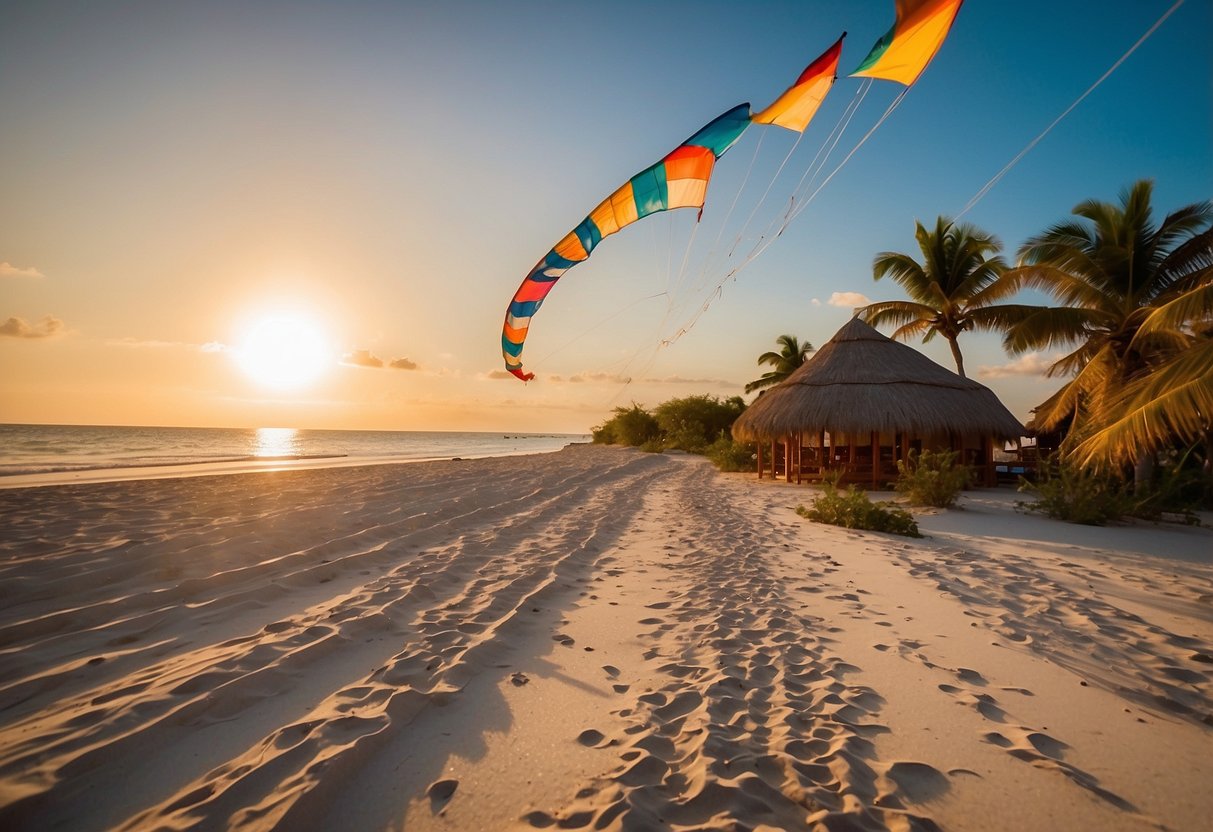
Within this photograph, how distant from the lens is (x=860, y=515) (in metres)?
7.27

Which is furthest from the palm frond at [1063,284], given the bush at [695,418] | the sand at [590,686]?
the bush at [695,418]

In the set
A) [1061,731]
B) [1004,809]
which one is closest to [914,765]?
[1004,809]

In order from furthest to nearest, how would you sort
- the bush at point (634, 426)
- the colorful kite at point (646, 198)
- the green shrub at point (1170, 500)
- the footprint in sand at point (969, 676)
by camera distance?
the bush at point (634, 426), the green shrub at point (1170, 500), the colorful kite at point (646, 198), the footprint in sand at point (969, 676)

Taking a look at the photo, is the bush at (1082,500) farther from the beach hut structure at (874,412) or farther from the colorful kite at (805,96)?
the colorful kite at (805,96)

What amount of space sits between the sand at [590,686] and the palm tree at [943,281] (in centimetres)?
1288

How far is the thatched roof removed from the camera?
12664 millimetres

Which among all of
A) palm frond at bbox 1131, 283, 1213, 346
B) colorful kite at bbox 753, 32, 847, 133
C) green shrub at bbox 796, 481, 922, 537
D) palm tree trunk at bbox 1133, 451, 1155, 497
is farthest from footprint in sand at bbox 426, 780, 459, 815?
palm tree trunk at bbox 1133, 451, 1155, 497

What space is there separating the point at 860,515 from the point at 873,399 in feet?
22.5

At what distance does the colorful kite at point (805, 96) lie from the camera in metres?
3.80

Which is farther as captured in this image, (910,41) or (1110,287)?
(1110,287)

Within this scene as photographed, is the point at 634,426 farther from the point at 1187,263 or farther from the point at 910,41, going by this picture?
the point at 910,41

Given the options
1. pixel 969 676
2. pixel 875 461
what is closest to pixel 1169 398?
pixel 969 676

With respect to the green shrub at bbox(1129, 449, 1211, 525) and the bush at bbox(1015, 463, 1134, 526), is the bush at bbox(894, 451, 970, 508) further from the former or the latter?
the green shrub at bbox(1129, 449, 1211, 525)

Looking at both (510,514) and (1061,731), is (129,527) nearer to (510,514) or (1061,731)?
(510,514)
